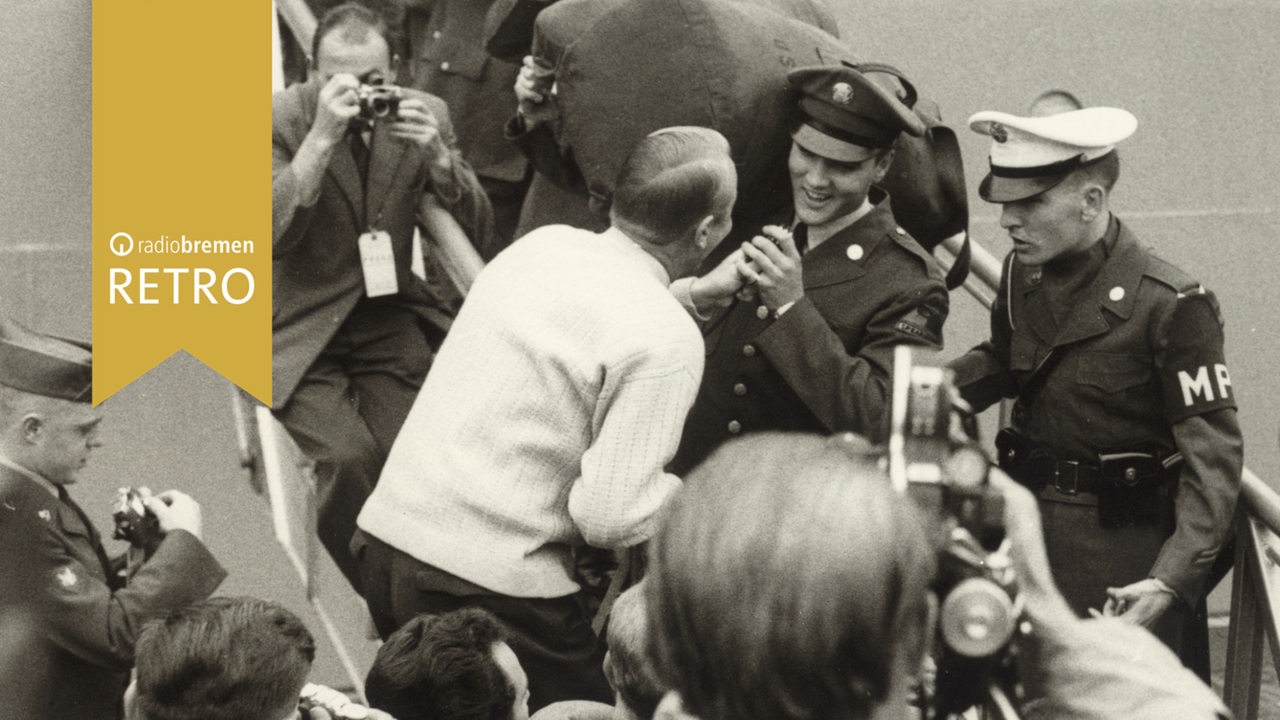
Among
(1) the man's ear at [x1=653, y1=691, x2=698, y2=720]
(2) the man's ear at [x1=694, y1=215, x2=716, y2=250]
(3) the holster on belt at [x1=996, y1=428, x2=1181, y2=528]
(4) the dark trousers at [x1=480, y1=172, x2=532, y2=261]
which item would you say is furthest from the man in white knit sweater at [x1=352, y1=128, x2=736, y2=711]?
(4) the dark trousers at [x1=480, y1=172, x2=532, y2=261]

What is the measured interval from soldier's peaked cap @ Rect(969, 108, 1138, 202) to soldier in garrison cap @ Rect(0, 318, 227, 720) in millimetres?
1640

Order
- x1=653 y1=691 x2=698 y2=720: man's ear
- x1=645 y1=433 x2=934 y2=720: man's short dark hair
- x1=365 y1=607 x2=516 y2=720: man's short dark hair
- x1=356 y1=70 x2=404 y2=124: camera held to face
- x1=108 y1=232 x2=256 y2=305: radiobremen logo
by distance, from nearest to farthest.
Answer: x1=645 y1=433 x2=934 y2=720: man's short dark hair, x1=653 y1=691 x2=698 y2=720: man's ear, x1=365 y1=607 x2=516 y2=720: man's short dark hair, x1=108 y1=232 x2=256 y2=305: radiobremen logo, x1=356 y1=70 x2=404 y2=124: camera held to face

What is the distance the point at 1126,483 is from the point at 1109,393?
6.5 inches

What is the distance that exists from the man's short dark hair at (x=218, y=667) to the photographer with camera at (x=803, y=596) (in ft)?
3.84

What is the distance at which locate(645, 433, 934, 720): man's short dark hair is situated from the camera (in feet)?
3.65

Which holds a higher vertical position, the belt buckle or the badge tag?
the belt buckle

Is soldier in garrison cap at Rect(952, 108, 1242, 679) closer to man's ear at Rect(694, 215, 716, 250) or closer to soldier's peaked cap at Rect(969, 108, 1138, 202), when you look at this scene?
soldier's peaked cap at Rect(969, 108, 1138, 202)

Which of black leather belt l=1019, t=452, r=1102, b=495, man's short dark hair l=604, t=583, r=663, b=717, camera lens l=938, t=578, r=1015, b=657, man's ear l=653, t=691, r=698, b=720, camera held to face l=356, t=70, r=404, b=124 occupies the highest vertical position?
camera lens l=938, t=578, r=1015, b=657

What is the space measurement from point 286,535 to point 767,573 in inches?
140

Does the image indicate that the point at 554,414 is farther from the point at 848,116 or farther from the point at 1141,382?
the point at 1141,382

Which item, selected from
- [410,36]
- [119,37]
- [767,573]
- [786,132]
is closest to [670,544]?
[767,573]

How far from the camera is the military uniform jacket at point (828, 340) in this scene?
291cm

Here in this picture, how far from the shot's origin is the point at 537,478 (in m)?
2.67

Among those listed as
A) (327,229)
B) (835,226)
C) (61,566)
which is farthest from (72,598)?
(835,226)
